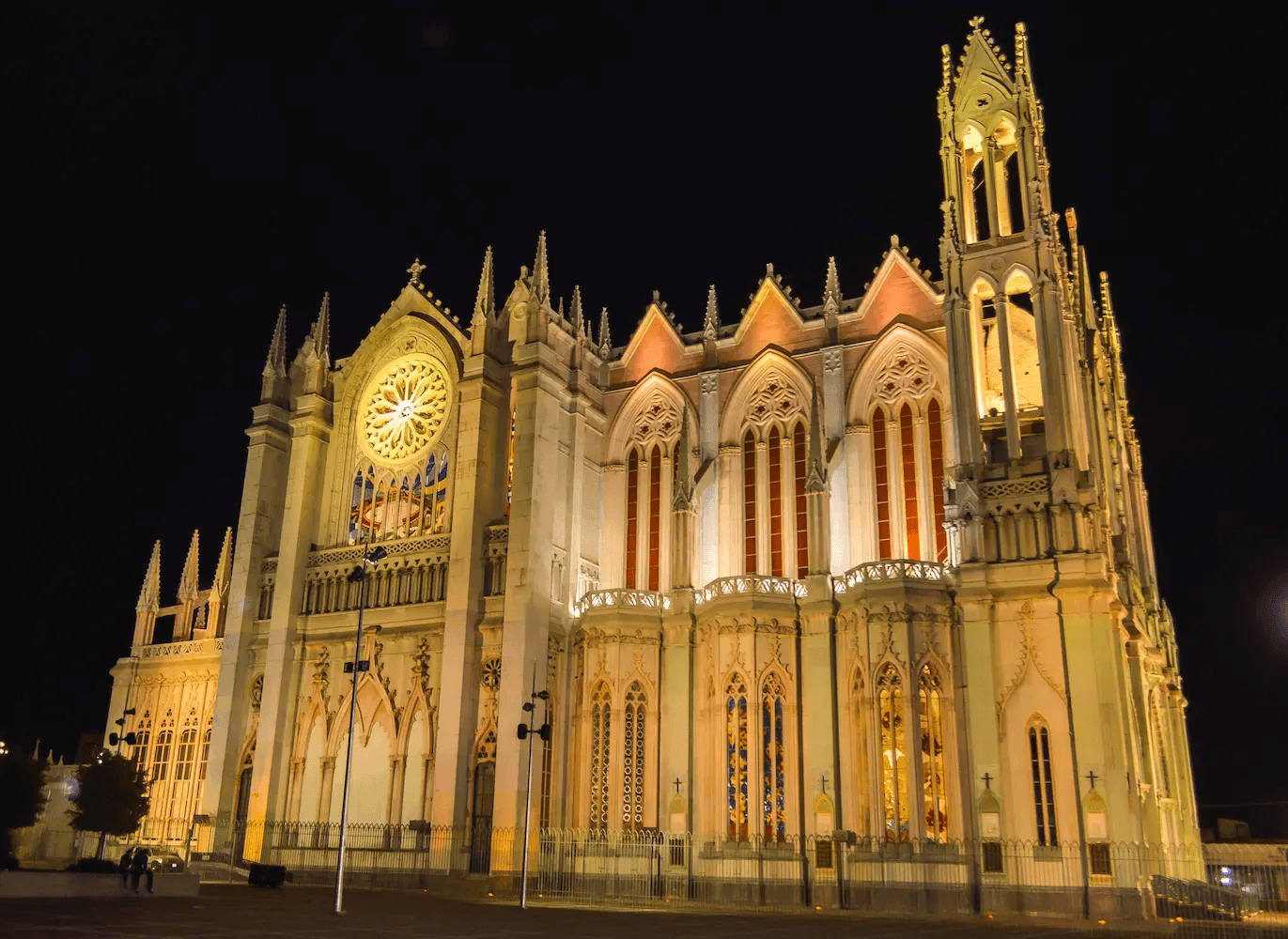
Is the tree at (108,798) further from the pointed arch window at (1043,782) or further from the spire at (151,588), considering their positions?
the pointed arch window at (1043,782)

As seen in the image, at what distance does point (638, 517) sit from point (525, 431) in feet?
18.1

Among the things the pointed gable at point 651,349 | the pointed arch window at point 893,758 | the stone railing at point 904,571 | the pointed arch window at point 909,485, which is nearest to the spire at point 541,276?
the pointed gable at point 651,349

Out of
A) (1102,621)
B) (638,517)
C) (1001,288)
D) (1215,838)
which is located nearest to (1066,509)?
(1102,621)

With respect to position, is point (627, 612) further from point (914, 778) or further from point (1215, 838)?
point (1215, 838)

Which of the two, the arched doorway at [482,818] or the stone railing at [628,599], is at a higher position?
the stone railing at [628,599]

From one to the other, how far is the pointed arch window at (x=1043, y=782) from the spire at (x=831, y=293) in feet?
52.7

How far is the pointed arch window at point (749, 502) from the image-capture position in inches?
1543

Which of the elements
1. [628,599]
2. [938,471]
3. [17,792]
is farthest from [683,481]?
[17,792]

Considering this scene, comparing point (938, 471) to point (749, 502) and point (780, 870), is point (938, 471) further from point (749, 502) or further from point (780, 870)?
point (780, 870)

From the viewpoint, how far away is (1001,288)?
120 feet

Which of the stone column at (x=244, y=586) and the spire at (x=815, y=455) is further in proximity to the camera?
the stone column at (x=244, y=586)

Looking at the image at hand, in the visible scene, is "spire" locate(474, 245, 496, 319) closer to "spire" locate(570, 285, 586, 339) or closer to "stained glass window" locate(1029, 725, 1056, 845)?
"spire" locate(570, 285, 586, 339)

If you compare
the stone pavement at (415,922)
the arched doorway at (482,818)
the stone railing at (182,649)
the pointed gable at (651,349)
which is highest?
the pointed gable at (651,349)

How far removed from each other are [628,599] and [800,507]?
675 cm
